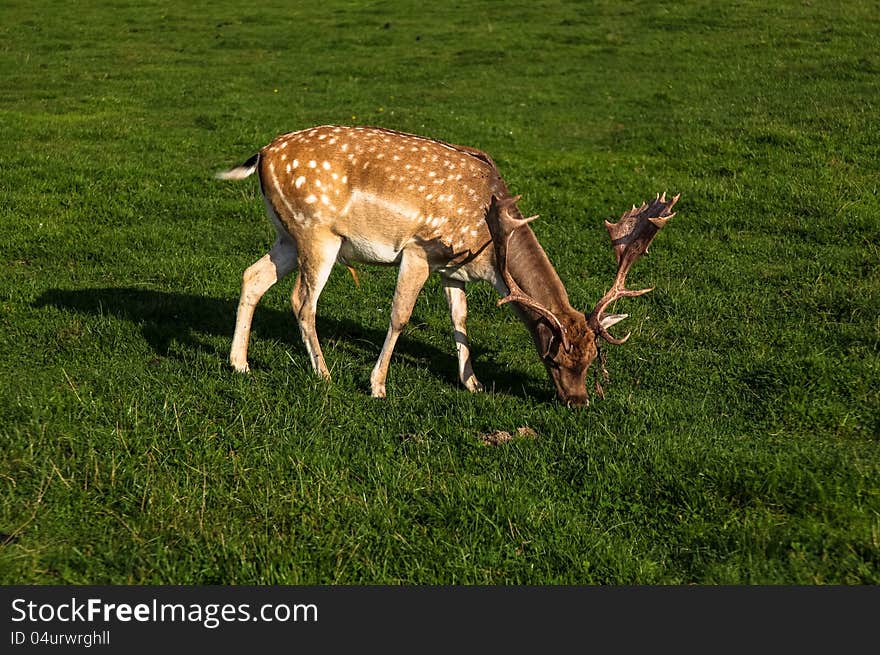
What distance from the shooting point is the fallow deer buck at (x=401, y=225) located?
24.4ft

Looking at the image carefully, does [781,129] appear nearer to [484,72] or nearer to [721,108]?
[721,108]

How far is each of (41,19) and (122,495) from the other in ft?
82.6

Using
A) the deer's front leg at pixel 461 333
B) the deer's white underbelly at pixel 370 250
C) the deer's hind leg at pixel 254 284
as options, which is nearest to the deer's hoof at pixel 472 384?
the deer's front leg at pixel 461 333

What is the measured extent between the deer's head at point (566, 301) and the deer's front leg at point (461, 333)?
66cm

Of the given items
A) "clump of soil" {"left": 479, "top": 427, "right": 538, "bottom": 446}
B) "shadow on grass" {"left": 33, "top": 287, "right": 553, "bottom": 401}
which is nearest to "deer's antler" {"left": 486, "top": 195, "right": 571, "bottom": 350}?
"shadow on grass" {"left": 33, "top": 287, "right": 553, "bottom": 401}

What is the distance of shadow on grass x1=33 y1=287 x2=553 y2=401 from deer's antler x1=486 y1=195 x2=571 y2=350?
0.76 meters

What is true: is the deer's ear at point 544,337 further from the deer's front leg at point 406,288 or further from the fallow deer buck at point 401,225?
the deer's front leg at point 406,288

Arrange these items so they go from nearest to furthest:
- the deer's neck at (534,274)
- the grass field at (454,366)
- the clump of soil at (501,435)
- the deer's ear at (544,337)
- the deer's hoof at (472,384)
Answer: the grass field at (454,366) → the clump of soil at (501,435) → the deer's ear at (544,337) → the deer's neck at (534,274) → the deer's hoof at (472,384)

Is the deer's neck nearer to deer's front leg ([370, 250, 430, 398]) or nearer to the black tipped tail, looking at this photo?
deer's front leg ([370, 250, 430, 398])

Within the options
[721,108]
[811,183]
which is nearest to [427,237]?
[811,183]

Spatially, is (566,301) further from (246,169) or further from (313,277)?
(246,169)

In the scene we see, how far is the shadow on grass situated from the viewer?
807 centimetres

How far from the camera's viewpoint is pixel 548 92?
20.4 m

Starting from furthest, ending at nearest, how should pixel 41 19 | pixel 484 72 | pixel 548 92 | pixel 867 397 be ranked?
pixel 41 19
pixel 484 72
pixel 548 92
pixel 867 397
